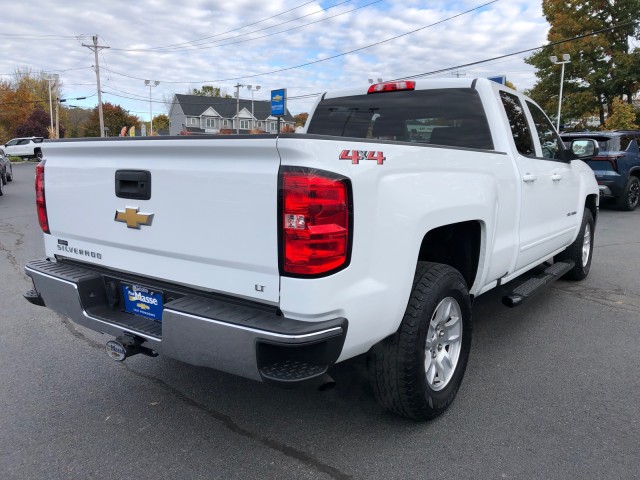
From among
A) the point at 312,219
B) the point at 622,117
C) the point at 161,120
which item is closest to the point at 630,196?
the point at 312,219

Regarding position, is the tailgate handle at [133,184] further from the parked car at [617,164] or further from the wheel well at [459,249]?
the parked car at [617,164]

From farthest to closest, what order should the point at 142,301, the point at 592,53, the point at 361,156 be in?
the point at 592,53 < the point at 142,301 < the point at 361,156

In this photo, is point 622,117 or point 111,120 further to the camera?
point 111,120

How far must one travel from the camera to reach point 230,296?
7.89 ft

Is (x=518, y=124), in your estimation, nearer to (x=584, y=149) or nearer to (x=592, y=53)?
(x=584, y=149)

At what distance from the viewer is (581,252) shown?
5.79m

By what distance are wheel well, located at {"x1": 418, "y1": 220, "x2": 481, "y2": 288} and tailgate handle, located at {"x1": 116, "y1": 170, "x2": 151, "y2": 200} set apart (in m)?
1.69

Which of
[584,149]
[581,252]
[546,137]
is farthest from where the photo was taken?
[581,252]

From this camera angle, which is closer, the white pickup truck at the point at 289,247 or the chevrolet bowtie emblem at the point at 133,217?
the white pickup truck at the point at 289,247

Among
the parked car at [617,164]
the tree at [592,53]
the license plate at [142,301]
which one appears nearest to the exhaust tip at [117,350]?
the license plate at [142,301]

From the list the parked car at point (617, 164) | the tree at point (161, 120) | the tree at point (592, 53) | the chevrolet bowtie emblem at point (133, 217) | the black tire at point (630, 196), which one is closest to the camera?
the chevrolet bowtie emblem at point (133, 217)

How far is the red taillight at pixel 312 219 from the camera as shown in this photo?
212cm

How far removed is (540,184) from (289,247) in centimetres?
284

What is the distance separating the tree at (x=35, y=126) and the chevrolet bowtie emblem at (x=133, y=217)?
219 feet
